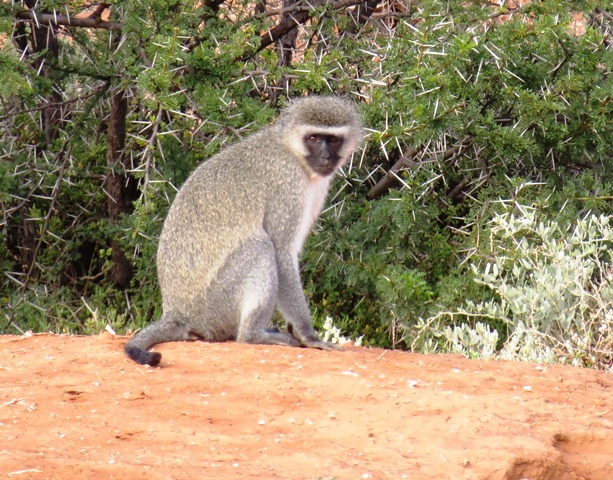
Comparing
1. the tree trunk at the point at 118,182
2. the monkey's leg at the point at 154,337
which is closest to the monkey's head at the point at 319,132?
the monkey's leg at the point at 154,337

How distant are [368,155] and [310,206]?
1.92m

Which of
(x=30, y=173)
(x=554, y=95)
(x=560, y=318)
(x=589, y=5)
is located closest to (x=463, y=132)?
(x=554, y=95)

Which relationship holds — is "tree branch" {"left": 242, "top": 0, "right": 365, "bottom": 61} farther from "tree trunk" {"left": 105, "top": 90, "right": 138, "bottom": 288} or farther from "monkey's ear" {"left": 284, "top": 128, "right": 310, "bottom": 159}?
"monkey's ear" {"left": 284, "top": 128, "right": 310, "bottom": 159}

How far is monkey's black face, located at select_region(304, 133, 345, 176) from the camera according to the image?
5930 mm

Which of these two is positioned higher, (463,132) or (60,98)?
(463,132)

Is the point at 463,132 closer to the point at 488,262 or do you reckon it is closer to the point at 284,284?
the point at 488,262

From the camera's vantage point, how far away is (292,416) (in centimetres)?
400

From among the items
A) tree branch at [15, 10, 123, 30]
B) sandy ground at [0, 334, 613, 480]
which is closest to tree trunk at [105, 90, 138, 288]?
tree branch at [15, 10, 123, 30]

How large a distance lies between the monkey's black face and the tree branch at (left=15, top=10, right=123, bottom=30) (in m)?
2.08

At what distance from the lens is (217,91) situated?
671cm

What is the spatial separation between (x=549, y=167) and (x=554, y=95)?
90 centimetres

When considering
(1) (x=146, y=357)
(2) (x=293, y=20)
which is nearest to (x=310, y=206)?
(1) (x=146, y=357)

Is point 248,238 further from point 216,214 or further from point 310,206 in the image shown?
point 310,206

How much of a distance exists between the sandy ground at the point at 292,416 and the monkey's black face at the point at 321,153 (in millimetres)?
1322
